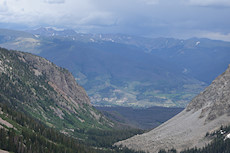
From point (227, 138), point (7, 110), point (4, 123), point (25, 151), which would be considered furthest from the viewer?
point (227, 138)

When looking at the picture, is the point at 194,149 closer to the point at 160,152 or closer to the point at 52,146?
the point at 160,152

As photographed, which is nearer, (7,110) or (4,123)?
(4,123)

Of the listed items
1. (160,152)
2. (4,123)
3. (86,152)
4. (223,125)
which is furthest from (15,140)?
(223,125)

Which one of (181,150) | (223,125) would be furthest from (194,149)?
(223,125)

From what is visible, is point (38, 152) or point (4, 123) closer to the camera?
point (38, 152)

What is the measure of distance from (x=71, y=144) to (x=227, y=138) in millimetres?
77470

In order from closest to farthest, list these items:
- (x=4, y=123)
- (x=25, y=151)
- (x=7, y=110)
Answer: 1. (x=25, y=151)
2. (x=4, y=123)
3. (x=7, y=110)

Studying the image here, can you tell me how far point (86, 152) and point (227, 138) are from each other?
7071cm

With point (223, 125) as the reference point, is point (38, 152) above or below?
below

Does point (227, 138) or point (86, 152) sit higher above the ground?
point (227, 138)

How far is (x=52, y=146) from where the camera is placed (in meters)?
134

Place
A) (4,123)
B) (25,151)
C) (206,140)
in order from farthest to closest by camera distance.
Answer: (206,140), (4,123), (25,151)

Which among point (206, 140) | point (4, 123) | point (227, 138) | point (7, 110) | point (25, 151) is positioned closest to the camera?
point (25, 151)

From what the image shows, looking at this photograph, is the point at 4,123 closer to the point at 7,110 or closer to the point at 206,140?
the point at 7,110
